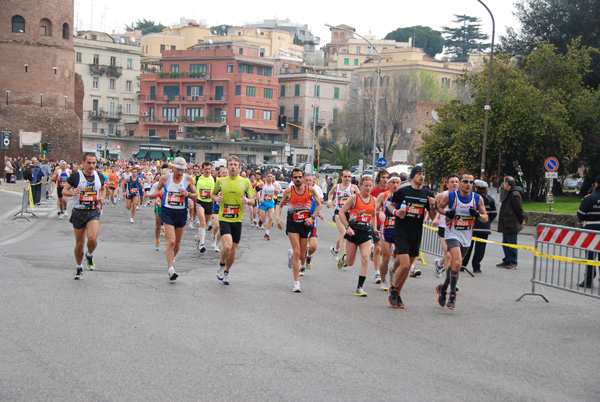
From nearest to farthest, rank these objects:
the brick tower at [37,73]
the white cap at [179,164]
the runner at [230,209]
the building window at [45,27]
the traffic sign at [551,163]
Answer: the runner at [230,209] < the white cap at [179,164] < the traffic sign at [551,163] < the brick tower at [37,73] < the building window at [45,27]

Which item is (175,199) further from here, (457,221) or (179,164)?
(457,221)

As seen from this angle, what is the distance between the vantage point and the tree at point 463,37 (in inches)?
5153

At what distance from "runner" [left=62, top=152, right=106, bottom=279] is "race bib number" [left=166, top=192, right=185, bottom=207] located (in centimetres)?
105

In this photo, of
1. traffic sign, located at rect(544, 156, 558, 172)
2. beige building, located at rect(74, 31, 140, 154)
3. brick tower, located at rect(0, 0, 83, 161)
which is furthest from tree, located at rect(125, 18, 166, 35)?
traffic sign, located at rect(544, 156, 558, 172)

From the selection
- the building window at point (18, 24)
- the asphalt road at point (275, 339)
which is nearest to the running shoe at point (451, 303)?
the asphalt road at point (275, 339)

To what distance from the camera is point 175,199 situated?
11.6 metres

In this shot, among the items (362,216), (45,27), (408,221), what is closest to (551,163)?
(362,216)

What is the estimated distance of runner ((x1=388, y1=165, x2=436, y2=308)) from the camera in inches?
391

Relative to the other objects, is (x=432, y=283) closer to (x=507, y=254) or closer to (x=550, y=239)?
(x=550, y=239)

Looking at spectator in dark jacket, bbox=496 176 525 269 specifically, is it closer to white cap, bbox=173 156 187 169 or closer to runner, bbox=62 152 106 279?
white cap, bbox=173 156 187 169

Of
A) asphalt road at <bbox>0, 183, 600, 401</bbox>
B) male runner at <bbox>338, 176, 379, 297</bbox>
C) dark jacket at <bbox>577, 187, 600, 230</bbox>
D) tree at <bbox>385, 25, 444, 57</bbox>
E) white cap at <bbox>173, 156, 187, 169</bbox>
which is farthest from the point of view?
tree at <bbox>385, 25, 444, 57</bbox>

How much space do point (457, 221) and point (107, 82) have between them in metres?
102

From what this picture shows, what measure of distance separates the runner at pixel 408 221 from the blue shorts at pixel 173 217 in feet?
11.6

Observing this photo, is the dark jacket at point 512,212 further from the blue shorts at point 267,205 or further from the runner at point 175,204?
the blue shorts at point 267,205
